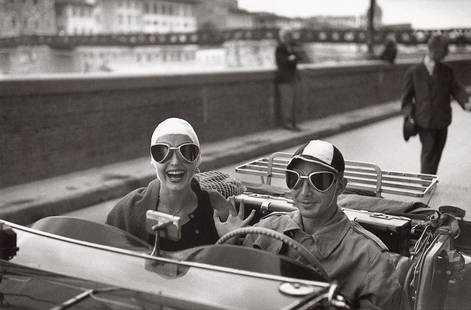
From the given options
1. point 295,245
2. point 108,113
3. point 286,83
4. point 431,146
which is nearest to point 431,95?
point 431,146

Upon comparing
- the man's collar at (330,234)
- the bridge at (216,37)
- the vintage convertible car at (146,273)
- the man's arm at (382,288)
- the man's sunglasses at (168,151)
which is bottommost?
the bridge at (216,37)

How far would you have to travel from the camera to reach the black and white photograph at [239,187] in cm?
238

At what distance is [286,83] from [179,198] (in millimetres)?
11048

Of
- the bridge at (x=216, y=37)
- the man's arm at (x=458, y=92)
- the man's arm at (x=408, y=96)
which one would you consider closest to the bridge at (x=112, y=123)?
the man's arm at (x=408, y=96)

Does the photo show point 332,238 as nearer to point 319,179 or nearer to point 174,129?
point 319,179

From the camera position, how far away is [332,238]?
3.01 meters

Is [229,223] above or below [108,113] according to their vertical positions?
above

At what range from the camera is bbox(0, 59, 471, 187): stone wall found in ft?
28.6

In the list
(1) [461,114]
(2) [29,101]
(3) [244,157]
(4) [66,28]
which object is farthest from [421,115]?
(4) [66,28]

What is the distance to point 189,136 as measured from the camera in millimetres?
3305

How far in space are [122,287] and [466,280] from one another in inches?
98.5

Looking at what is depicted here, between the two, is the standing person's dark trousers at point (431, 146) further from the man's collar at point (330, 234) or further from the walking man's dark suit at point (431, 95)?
the man's collar at point (330, 234)

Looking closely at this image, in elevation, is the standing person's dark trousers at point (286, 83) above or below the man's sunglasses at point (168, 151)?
below

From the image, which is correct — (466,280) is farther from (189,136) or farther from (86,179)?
(86,179)
